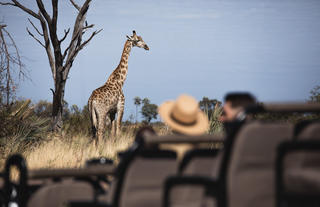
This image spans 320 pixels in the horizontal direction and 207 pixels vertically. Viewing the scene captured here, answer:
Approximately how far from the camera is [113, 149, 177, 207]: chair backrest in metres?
3.15

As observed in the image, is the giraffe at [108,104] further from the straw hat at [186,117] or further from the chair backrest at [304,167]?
the chair backrest at [304,167]

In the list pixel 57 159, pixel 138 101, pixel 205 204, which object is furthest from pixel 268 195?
pixel 138 101

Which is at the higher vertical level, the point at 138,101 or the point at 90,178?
the point at 138,101

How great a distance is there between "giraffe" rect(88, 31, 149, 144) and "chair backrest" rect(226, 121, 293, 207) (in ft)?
36.2

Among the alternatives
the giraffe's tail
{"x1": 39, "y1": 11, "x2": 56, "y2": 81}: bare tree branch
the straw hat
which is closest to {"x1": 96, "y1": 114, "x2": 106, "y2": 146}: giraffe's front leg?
the giraffe's tail

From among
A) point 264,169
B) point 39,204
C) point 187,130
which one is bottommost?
point 39,204

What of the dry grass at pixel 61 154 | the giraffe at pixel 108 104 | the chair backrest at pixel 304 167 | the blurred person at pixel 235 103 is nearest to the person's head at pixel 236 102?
the blurred person at pixel 235 103

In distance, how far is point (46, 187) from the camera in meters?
3.74

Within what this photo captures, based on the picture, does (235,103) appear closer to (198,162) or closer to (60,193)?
(198,162)

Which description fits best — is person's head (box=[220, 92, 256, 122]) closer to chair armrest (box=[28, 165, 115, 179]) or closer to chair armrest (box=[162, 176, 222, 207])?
chair armrest (box=[162, 176, 222, 207])

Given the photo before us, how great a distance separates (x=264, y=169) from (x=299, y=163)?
52 centimetres

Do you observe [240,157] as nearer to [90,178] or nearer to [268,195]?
[268,195]

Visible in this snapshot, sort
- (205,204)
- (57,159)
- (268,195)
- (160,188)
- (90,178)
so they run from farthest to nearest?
(57,159)
(90,178)
(205,204)
(160,188)
(268,195)

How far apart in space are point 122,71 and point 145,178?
13180mm
